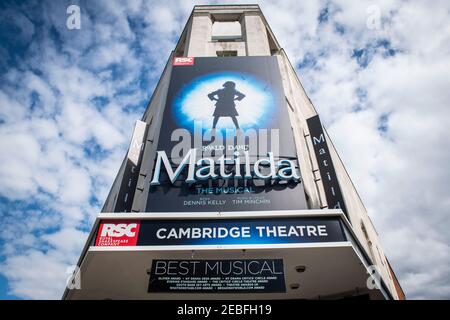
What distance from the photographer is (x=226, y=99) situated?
40.8 ft

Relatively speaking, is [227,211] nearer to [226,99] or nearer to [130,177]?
[130,177]

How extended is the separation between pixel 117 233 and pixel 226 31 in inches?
608

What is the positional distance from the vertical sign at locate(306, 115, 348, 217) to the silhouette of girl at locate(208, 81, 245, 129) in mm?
3201

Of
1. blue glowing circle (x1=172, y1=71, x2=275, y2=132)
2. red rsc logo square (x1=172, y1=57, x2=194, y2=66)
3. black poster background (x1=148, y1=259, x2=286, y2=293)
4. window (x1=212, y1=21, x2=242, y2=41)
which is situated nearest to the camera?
black poster background (x1=148, y1=259, x2=286, y2=293)

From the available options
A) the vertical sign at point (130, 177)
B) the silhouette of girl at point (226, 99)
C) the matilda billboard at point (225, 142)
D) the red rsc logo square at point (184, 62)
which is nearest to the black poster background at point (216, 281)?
the matilda billboard at point (225, 142)

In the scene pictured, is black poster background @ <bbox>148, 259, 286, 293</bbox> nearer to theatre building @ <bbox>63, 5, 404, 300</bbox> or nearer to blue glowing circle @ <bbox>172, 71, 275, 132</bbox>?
theatre building @ <bbox>63, 5, 404, 300</bbox>

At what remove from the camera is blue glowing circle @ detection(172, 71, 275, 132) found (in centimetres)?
1155

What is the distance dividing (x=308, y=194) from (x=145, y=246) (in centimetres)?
637

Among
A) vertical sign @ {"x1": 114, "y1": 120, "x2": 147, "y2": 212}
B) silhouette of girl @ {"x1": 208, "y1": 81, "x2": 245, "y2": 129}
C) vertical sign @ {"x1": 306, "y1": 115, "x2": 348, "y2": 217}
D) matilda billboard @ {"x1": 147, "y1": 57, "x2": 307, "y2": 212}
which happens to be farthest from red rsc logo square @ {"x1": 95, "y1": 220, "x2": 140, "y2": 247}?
vertical sign @ {"x1": 306, "y1": 115, "x2": 348, "y2": 217}

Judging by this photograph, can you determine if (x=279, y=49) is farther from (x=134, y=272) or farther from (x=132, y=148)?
(x=134, y=272)

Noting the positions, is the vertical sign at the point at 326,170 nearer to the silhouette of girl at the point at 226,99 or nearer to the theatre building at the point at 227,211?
the theatre building at the point at 227,211

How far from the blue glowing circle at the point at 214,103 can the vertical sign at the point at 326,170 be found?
1915 mm
